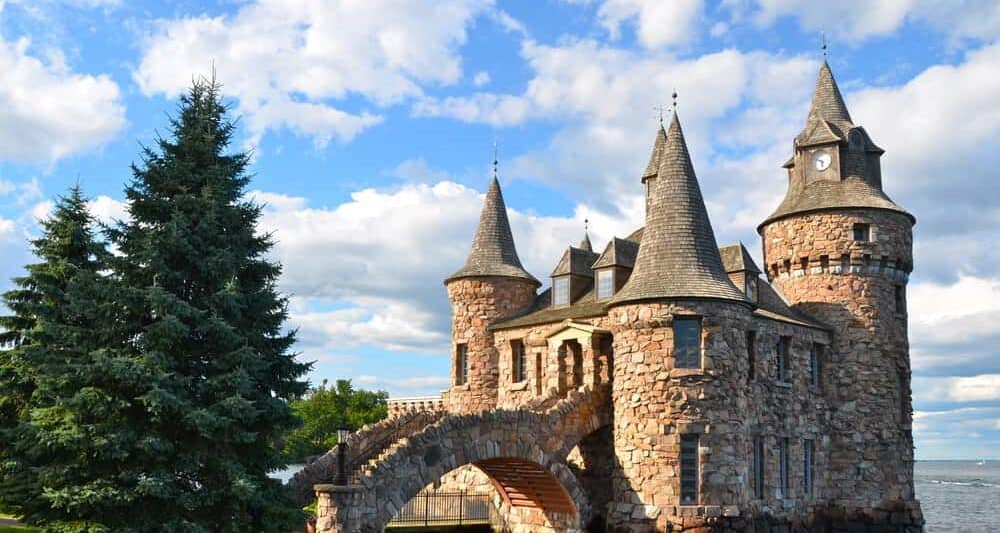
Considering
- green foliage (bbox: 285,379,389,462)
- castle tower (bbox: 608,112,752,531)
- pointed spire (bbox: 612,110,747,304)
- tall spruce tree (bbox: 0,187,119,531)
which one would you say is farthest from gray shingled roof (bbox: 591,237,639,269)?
green foliage (bbox: 285,379,389,462)

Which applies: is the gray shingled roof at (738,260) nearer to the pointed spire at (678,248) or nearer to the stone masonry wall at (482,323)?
the pointed spire at (678,248)

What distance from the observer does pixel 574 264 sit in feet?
119

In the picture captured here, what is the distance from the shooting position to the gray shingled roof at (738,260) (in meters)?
33.5

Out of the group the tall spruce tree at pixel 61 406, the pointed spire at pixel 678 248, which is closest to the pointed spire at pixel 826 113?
the pointed spire at pixel 678 248

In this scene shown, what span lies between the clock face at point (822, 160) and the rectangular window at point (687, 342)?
1151cm

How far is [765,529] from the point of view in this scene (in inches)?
1156

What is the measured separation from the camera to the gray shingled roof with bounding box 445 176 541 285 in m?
38.0

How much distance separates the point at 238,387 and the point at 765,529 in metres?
18.0

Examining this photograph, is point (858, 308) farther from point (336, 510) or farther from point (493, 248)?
point (336, 510)

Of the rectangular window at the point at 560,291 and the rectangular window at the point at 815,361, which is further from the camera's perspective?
the rectangular window at the point at 560,291

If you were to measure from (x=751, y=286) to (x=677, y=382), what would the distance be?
7288mm

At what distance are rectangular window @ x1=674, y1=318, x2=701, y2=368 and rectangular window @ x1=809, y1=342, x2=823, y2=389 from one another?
25.5 ft

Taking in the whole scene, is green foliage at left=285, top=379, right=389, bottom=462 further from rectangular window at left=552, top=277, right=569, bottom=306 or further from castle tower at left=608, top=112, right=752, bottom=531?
castle tower at left=608, top=112, right=752, bottom=531

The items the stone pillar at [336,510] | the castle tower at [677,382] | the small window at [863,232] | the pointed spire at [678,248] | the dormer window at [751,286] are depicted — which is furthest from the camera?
the small window at [863,232]
